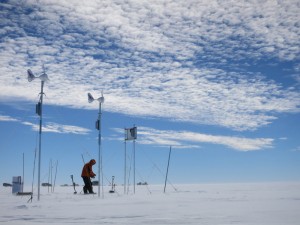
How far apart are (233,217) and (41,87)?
1373 cm

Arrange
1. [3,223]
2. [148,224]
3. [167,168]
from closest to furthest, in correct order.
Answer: [148,224] → [3,223] → [167,168]

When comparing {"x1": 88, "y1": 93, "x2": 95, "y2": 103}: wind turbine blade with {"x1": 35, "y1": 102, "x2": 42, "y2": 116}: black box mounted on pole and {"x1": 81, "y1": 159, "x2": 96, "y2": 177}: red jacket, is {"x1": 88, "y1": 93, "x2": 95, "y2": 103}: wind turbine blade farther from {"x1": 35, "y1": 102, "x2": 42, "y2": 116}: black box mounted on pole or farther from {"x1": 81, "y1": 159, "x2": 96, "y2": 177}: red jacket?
{"x1": 35, "y1": 102, "x2": 42, "y2": 116}: black box mounted on pole

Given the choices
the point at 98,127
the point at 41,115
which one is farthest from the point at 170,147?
the point at 41,115

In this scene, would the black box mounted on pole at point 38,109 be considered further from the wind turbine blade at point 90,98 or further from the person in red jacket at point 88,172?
the person in red jacket at point 88,172

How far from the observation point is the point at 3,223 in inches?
380

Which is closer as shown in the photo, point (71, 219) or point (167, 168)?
point (71, 219)

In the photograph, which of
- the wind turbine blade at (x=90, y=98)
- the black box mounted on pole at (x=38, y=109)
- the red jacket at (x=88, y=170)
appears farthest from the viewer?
the red jacket at (x=88, y=170)

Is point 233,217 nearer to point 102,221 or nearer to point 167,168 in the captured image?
point 102,221

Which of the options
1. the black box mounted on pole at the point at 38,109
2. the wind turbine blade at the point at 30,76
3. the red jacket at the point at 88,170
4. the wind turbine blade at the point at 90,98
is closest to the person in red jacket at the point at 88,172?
the red jacket at the point at 88,170

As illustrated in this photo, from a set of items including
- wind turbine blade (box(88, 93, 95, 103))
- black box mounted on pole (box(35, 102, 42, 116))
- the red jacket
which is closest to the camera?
black box mounted on pole (box(35, 102, 42, 116))

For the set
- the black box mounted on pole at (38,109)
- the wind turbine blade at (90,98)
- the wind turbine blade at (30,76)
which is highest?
the wind turbine blade at (30,76)

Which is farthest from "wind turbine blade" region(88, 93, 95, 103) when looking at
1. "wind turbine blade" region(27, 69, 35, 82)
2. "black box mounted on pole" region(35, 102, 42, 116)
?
"wind turbine blade" region(27, 69, 35, 82)

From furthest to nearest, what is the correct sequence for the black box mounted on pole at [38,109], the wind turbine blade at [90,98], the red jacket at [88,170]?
the red jacket at [88,170], the wind turbine blade at [90,98], the black box mounted on pole at [38,109]

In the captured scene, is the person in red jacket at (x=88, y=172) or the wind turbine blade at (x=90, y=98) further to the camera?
the person in red jacket at (x=88, y=172)
